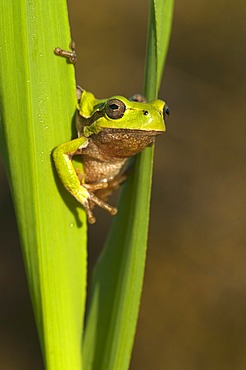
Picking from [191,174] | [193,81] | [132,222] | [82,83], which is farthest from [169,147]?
[132,222]

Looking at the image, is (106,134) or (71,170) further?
(106,134)

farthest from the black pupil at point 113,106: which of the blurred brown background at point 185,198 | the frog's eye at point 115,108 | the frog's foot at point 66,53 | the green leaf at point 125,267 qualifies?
the blurred brown background at point 185,198

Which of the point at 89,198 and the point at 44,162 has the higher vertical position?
the point at 44,162

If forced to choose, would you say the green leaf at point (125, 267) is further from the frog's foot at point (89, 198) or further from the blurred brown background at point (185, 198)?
the blurred brown background at point (185, 198)

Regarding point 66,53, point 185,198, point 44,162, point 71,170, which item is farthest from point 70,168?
point 185,198

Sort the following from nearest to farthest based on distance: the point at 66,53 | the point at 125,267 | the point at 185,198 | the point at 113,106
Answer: the point at 66,53, the point at 125,267, the point at 113,106, the point at 185,198

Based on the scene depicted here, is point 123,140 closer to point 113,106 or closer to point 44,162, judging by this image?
point 113,106

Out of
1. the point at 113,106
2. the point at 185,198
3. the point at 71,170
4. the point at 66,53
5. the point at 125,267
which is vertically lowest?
the point at 185,198

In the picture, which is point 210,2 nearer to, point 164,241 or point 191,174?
point 191,174
